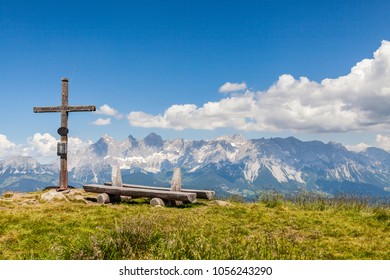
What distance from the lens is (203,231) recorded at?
10.6 metres

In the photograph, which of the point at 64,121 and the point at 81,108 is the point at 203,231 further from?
the point at 64,121

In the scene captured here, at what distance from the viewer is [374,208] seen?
61.7 ft

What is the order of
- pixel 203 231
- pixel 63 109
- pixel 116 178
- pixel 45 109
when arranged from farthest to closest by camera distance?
1. pixel 45 109
2. pixel 63 109
3. pixel 116 178
4. pixel 203 231

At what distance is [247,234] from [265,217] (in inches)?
154

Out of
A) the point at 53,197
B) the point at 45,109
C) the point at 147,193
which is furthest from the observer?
the point at 45,109

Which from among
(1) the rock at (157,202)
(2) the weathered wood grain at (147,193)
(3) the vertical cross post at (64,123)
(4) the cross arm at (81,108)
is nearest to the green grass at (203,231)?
(2) the weathered wood grain at (147,193)

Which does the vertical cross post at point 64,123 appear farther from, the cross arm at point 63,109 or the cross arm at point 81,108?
the cross arm at point 81,108

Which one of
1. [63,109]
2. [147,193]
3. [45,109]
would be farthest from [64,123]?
[147,193]

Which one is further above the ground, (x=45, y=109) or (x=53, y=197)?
(x=45, y=109)

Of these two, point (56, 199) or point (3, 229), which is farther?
point (56, 199)

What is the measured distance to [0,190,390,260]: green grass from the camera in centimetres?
786
